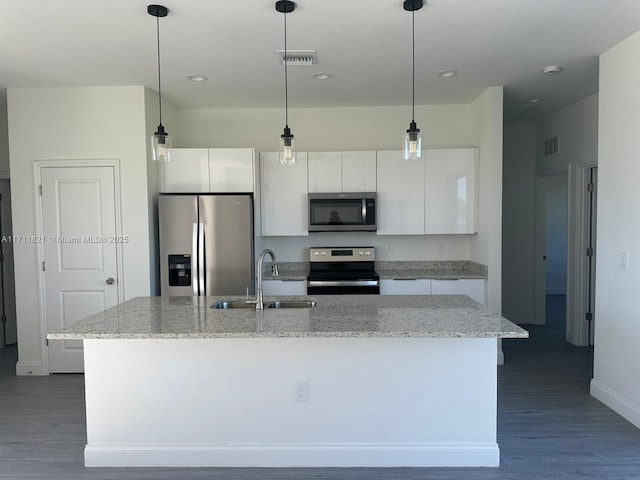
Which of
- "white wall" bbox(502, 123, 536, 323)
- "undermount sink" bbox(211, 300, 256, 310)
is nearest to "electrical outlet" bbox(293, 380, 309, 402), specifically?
"undermount sink" bbox(211, 300, 256, 310)

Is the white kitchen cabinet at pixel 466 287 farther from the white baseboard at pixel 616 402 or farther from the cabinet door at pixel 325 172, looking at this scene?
the cabinet door at pixel 325 172

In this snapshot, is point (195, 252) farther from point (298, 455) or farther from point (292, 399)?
point (298, 455)

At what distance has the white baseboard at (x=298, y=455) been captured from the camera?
2506mm

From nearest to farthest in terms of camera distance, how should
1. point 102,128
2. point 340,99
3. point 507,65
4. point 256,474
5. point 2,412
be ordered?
point 256,474
point 2,412
point 507,65
point 102,128
point 340,99

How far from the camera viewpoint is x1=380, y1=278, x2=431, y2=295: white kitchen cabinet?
4.44 metres

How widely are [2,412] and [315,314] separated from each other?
2674 millimetres

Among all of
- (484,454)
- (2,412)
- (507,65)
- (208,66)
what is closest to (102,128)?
(208,66)

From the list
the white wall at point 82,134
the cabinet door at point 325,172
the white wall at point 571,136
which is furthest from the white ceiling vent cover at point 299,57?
the white wall at point 571,136

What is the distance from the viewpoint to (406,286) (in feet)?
14.7

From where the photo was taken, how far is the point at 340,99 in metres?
4.57

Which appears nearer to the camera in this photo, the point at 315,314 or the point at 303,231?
the point at 315,314

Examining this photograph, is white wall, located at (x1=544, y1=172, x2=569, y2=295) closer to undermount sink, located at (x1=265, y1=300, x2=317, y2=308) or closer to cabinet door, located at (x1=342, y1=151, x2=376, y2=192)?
cabinet door, located at (x1=342, y1=151, x2=376, y2=192)

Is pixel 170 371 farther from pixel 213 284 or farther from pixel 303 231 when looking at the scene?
pixel 303 231

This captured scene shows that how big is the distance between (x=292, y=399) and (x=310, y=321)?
50cm
